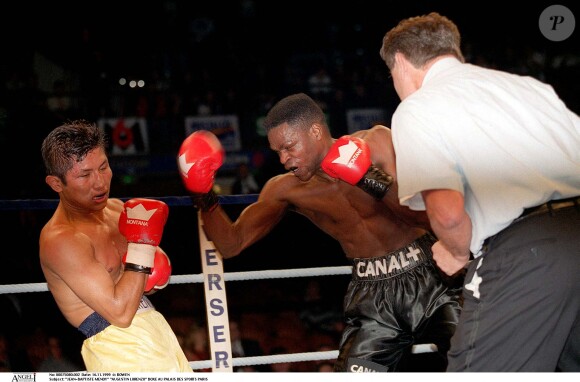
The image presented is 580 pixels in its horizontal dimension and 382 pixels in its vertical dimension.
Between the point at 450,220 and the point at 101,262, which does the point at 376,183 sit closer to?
the point at 450,220

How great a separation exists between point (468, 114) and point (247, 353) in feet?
11.7

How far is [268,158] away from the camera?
7.30 meters

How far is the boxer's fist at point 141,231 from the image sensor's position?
6.77ft

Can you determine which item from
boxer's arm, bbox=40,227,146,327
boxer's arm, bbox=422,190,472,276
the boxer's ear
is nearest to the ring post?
boxer's arm, bbox=40,227,146,327

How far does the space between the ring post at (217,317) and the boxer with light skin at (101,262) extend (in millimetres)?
247

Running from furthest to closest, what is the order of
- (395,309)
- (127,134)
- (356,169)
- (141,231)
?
(127,134) → (395,309) → (356,169) → (141,231)

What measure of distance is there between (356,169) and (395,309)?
1.74 feet

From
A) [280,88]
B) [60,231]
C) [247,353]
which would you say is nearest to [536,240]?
[60,231]

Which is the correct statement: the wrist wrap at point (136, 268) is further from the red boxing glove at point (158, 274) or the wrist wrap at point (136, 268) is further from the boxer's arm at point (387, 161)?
the boxer's arm at point (387, 161)

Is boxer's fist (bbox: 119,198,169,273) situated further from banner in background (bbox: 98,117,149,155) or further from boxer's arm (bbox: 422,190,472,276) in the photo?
banner in background (bbox: 98,117,149,155)

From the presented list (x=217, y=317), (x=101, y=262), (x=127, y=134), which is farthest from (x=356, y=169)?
(x=127, y=134)

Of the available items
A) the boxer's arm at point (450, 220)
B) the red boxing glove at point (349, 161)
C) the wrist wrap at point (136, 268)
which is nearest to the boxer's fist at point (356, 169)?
the red boxing glove at point (349, 161)

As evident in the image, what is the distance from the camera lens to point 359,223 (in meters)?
2.46

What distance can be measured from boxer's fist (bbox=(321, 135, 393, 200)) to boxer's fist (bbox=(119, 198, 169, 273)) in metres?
0.59
